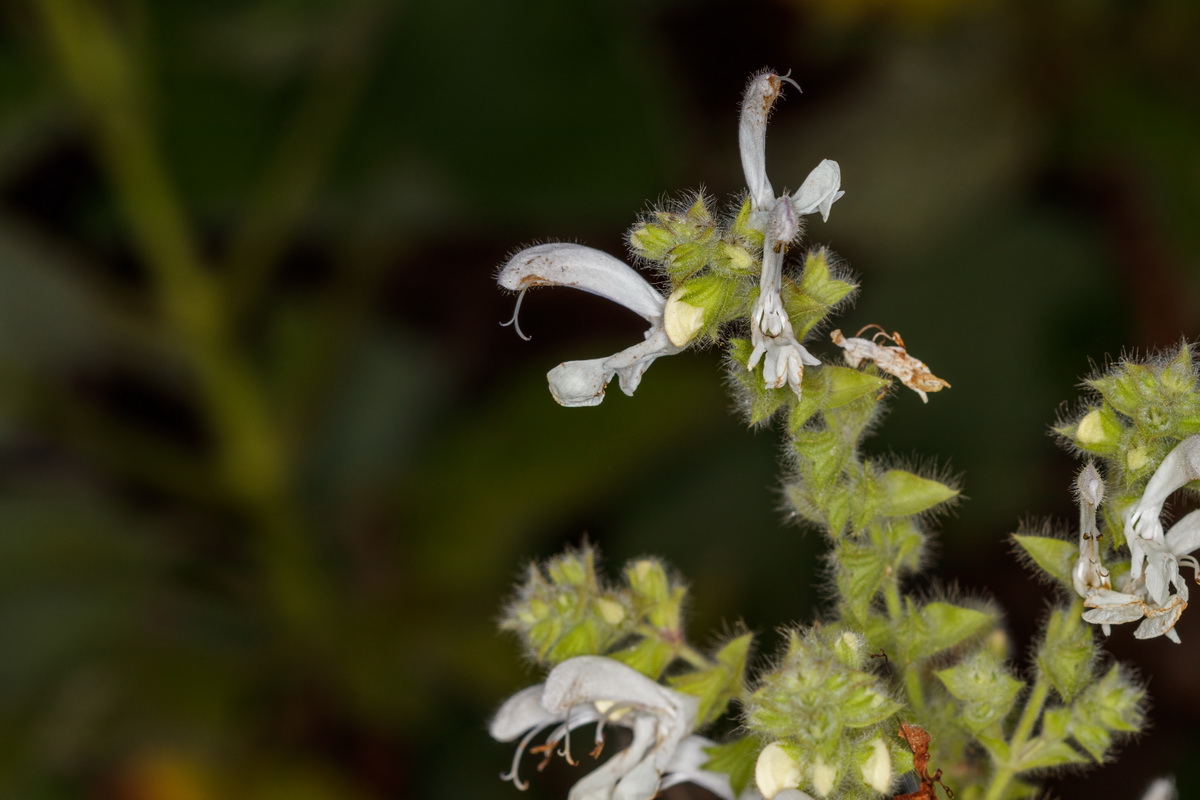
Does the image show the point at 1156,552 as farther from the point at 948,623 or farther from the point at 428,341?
the point at 428,341

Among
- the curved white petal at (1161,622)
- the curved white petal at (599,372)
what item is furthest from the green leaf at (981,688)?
the curved white petal at (599,372)

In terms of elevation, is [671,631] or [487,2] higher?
[487,2]

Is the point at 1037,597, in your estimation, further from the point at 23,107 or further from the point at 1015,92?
the point at 23,107

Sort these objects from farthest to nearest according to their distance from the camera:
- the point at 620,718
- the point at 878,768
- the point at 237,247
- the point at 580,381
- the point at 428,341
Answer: the point at 428,341, the point at 237,247, the point at 620,718, the point at 580,381, the point at 878,768

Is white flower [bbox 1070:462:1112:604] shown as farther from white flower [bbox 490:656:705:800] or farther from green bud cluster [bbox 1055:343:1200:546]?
white flower [bbox 490:656:705:800]

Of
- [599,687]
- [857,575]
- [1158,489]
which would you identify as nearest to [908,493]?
[857,575]

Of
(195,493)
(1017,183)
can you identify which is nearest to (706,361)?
(1017,183)

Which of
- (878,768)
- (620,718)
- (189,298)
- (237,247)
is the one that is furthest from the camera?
(237,247)
